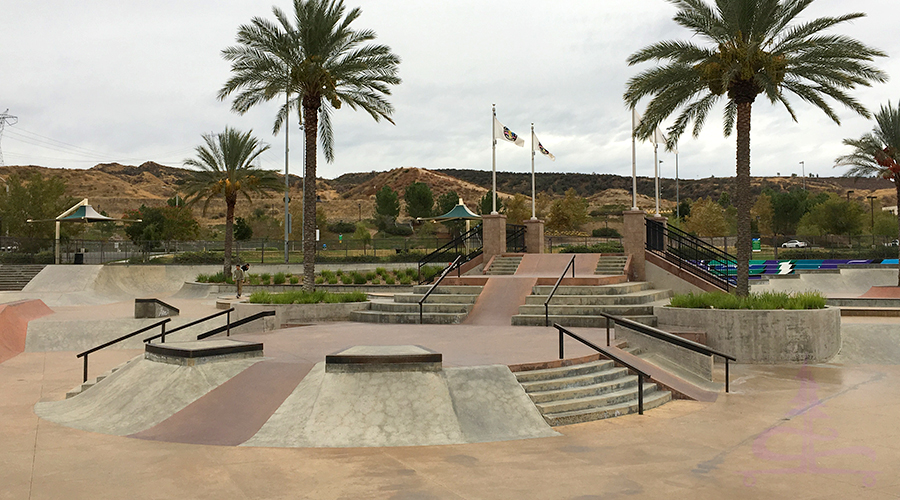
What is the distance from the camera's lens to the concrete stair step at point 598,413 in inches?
322

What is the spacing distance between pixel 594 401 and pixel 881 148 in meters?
28.8

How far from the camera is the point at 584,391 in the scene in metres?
8.95

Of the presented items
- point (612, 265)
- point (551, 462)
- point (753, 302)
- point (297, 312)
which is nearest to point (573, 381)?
point (551, 462)

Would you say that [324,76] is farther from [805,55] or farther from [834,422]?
[834,422]

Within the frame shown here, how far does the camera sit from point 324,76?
18531 millimetres

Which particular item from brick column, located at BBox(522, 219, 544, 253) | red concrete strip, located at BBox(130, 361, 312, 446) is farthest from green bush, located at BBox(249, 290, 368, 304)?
brick column, located at BBox(522, 219, 544, 253)

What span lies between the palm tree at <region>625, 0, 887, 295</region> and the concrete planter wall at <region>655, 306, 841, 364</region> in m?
1.99

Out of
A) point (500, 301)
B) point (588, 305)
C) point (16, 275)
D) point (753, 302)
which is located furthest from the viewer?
point (16, 275)

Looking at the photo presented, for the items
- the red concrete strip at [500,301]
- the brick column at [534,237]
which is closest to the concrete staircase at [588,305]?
the red concrete strip at [500,301]

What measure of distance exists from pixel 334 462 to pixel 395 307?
10.5m

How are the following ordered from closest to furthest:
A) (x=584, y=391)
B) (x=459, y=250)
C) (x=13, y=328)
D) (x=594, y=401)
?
(x=594, y=401), (x=584, y=391), (x=13, y=328), (x=459, y=250)

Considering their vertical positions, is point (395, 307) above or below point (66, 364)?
above

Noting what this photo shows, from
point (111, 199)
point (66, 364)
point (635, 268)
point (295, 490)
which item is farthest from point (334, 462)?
point (111, 199)

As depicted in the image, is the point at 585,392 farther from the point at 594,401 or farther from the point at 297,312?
the point at 297,312
